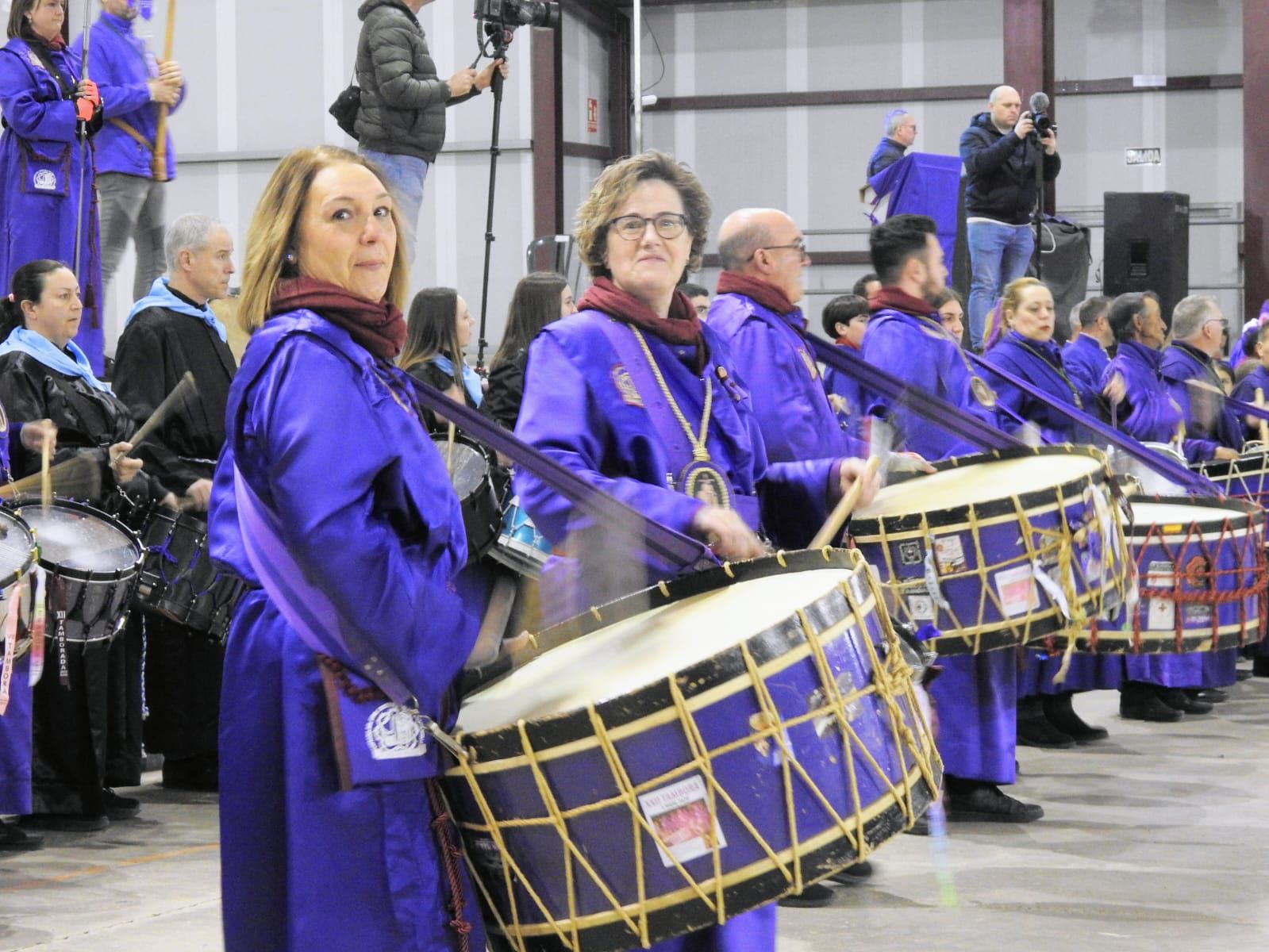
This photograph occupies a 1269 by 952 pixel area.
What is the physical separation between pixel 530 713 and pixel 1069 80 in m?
15.0

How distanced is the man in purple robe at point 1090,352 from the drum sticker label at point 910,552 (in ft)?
12.6

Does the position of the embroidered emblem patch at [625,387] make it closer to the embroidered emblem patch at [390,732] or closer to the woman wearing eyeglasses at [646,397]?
the woman wearing eyeglasses at [646,397]

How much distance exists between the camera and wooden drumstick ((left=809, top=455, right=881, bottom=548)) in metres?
2.63

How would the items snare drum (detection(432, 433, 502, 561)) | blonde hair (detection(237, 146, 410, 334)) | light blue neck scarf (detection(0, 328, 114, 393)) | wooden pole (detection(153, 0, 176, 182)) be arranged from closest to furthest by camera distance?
blonde hair (detection(237, 146, 410, 334))
snare drum (detection(432, 433, 502, 561))
light blue neck scarf (detection(0, 328, 114, 393))
wooden pole (detection(153, 0, 176, 182))

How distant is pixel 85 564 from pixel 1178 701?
4.89 metres

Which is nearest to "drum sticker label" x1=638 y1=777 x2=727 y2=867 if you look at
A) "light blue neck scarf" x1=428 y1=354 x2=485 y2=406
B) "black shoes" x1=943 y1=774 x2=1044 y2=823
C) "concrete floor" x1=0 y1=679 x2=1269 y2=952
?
"concrete floor" x1=0 y1=679 x2=1269 y2=952

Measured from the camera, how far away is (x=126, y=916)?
166 inches

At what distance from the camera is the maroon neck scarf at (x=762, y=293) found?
13.6ft

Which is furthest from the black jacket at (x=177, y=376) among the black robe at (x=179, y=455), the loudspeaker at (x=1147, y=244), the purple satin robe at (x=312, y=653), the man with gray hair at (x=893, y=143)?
the loudspeaker at (x=1147, y=244)

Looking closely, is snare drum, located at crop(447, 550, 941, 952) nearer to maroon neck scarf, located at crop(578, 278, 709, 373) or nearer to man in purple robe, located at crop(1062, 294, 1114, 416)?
maroon neck scarf, located at crop(578, 278, 709, 373)

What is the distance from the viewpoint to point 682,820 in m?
2.16

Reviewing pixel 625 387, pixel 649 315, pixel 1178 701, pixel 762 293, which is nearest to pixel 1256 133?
pixel 1178 701

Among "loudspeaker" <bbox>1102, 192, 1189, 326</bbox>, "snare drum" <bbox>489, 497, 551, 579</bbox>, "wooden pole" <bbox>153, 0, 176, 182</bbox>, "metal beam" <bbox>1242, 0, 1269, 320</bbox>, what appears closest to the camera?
"snare drum" <bbox>489, 497, 551, 579</bbox>

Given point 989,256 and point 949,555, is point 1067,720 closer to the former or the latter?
→ point 949,555
